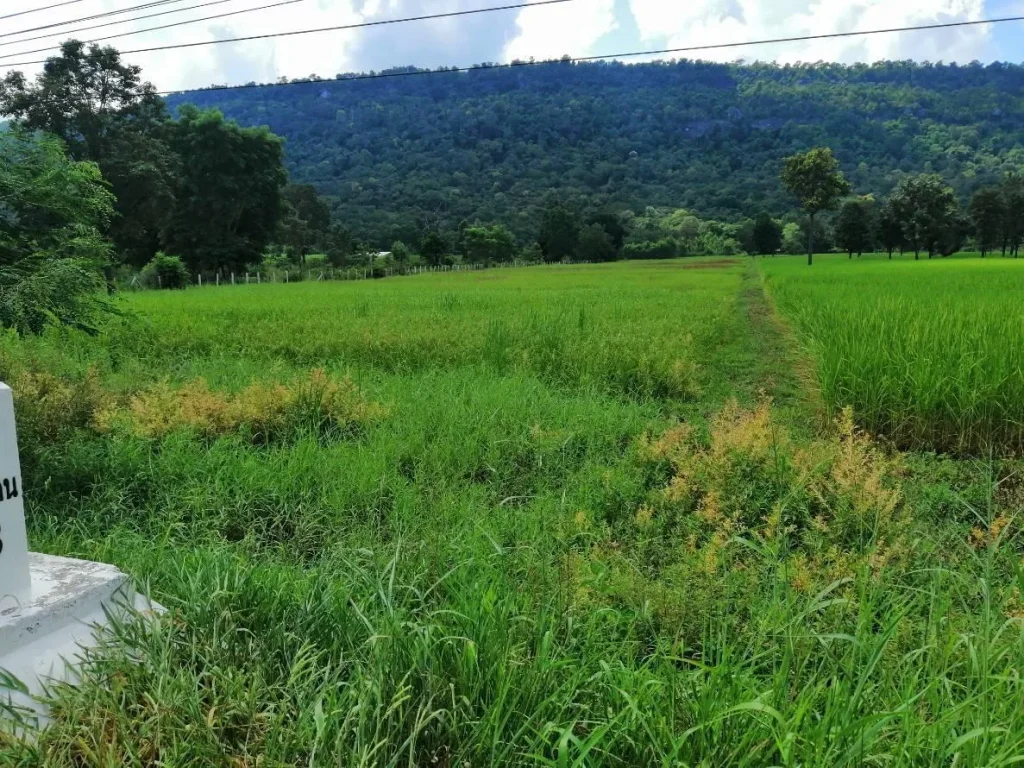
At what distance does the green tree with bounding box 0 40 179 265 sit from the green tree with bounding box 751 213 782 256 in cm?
5132

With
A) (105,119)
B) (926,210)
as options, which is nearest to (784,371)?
(105,119)

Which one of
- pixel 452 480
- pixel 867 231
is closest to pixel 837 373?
pixel 452 480

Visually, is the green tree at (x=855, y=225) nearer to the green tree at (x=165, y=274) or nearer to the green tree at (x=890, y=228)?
the green tree at (x=890, y=228)

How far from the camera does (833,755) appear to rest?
5.22 ft

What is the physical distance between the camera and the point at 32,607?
2035 millimetres

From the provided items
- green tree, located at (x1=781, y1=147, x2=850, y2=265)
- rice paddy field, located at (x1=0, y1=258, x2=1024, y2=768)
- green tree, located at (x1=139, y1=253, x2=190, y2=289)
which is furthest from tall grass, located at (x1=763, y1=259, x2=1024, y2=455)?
green tree, located at (x1=781, y1=147, x2=850, y2=265)

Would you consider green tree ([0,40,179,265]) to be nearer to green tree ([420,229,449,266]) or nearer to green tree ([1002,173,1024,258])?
green tree ([420,229,449,266])

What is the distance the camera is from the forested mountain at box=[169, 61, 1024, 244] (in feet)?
270

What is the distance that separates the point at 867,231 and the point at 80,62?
51.9 m

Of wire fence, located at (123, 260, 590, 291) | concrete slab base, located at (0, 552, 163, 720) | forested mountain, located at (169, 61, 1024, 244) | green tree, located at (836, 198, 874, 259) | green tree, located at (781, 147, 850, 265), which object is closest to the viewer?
concrete slab base, located at (0, 552, 163, 720)

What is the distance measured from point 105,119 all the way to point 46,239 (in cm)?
3228

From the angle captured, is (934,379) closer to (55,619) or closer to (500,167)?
(55,619)

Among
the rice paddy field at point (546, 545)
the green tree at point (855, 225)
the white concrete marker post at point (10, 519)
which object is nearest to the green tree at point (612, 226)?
the green tree at point (855, 225)

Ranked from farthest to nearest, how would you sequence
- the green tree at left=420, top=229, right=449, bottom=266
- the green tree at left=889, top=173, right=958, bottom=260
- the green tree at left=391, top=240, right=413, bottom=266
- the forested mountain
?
the forested mountain
the green tree at left=420, top=229, right=449, bottom=266
the green tree at left=391, top=240, right=413, bottom=266
the green tree at left=889, top=173, right=958, bottom=260
